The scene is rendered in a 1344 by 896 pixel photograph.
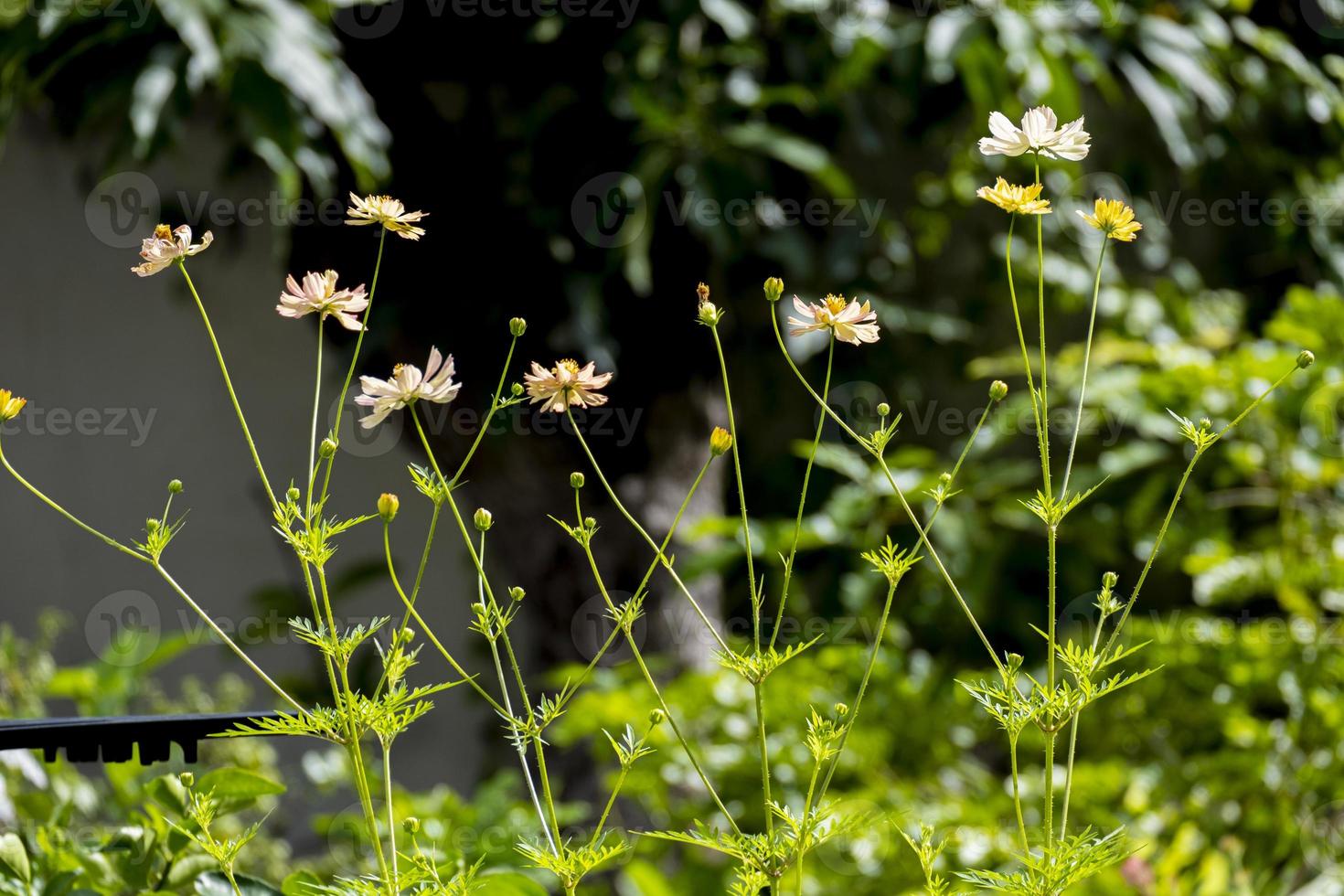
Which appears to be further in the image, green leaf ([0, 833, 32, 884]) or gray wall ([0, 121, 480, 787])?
gray wall ([0, 121, 480, 787])

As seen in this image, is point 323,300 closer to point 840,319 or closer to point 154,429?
point 840,319

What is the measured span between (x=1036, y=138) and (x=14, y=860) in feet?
1.82

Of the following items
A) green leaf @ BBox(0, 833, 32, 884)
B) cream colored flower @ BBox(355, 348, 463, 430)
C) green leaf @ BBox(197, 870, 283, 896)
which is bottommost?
green leaf @ BBox(197, 870, 283, 896)

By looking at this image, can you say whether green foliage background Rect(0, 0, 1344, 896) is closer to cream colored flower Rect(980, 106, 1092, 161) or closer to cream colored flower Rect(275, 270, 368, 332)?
cream colored flower Rect(275, 270, 368, 332)

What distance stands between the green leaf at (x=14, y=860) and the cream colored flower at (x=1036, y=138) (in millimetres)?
534

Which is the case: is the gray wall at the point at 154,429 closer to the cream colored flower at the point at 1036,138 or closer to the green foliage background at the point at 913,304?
the green foliage background at the point at 913,304

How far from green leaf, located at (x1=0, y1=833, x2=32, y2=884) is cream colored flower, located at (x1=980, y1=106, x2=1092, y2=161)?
1.75 feet

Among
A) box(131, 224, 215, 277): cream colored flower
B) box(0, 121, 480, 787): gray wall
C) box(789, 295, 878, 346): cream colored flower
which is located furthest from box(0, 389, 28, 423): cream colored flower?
box(0, 121, 480, 787): gray wall

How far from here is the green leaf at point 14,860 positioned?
57 cm

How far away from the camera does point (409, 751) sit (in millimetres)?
2916

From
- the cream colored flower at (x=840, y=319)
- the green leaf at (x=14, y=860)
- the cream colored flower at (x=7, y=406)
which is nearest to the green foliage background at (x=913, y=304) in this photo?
the green leaf at (x=14, y=860)

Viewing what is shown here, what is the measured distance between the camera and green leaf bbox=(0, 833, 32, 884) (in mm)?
568

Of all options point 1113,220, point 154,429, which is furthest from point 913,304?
point 1113,220

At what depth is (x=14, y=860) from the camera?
57 cm
